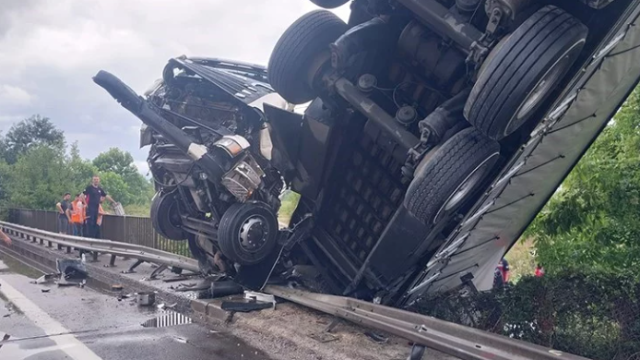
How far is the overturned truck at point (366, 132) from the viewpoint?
3.40 metres

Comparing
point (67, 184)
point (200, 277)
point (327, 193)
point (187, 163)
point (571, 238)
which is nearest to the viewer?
point (571, 238)

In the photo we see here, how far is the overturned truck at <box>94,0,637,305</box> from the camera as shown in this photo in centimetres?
340

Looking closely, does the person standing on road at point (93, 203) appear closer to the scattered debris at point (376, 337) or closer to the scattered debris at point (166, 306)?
the scattered debris at point (166, 306)

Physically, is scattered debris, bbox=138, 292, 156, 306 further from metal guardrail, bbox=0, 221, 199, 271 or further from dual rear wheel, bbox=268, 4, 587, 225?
dual rear wheel, bbox=268, 4, 587, 225

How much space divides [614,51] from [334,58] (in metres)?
2.13

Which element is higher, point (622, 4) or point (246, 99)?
point (622, 4)

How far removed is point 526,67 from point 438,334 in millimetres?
1692

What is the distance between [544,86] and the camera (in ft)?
11.0

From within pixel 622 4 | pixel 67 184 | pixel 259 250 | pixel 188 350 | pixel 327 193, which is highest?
pixel 622 4

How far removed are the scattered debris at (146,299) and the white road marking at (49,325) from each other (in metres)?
0.96

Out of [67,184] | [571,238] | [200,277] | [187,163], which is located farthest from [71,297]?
[67,184]

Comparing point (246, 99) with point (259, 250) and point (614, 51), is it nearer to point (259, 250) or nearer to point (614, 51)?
point (259, 250)

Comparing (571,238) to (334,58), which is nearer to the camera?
(334,58)

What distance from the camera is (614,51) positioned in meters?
3.34
